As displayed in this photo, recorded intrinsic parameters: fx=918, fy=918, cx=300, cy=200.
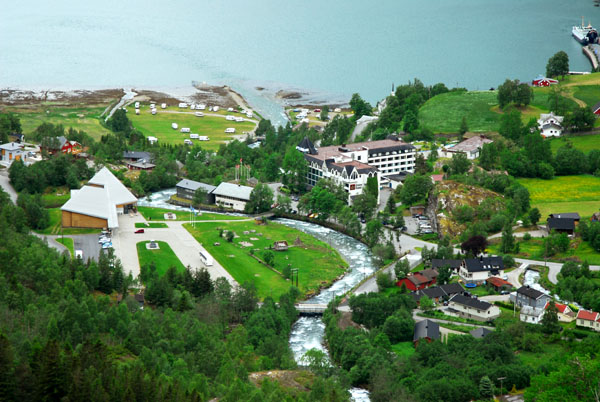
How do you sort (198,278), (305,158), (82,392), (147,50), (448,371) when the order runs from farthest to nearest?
(147,50)
(305,158)
(198,278)
(448,371)
(82,392)

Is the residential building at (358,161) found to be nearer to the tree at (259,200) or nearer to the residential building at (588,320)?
the tree at (259,200)

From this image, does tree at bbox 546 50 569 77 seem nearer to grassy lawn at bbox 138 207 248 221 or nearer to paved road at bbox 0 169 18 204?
grassy lawn at bbox 138 207 248 221

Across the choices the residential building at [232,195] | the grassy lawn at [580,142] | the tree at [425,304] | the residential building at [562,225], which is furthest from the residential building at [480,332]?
the grassy lawn at [580,142]

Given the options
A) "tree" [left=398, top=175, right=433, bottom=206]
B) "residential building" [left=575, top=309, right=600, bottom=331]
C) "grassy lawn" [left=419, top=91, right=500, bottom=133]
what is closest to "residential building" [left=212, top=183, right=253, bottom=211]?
"tree" [left=398, top=175, right=433, bottom=206]

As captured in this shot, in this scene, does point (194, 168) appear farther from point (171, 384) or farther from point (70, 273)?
point (171, 384)

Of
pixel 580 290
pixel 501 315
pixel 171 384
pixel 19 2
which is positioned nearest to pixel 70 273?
pixel 171 384
